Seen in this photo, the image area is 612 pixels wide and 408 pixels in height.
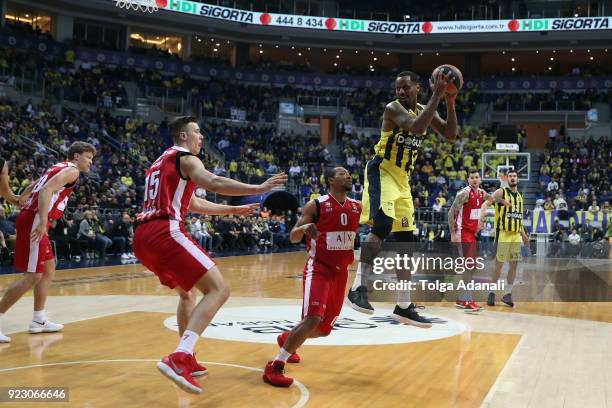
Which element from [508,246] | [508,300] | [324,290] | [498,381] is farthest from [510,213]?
[324,290]

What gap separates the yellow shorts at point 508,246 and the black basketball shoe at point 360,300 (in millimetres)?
4989

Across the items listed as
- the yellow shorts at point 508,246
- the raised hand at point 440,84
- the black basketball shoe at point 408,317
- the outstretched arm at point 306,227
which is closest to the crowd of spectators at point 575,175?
the yellow shorts at point 508,246

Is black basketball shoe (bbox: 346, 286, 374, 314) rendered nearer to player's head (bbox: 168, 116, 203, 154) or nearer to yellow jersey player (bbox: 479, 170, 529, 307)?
player's head (bbox: 168, 116, 203, 154)

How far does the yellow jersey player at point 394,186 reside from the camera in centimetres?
571

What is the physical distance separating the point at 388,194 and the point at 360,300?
0.97 metres

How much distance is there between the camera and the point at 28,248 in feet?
21.4

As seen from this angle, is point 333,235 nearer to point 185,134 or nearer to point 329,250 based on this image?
point 329,250

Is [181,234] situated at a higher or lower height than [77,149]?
lower

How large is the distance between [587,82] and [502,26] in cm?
602

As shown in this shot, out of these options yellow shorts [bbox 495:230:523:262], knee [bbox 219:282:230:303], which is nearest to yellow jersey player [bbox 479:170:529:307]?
yellow shorts [bbox 495:230:523:262]

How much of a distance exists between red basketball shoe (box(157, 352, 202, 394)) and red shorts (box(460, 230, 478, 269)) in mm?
6864

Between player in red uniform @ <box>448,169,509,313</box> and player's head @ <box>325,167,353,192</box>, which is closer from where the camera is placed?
player's head @ <box>325,167,353,192</box>

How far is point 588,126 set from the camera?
112 ft

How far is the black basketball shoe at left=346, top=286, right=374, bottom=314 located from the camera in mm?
5684
